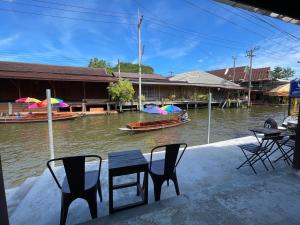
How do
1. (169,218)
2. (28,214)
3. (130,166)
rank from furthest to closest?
(28,214) → (130,166) → (169,218)

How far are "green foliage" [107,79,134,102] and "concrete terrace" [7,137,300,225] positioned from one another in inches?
602

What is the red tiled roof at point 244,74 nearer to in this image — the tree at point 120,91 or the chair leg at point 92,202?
the tree at point 120,91

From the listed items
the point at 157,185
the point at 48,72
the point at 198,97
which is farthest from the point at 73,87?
the point at 157,185

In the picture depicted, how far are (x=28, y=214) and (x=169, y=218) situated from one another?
6.32 feet

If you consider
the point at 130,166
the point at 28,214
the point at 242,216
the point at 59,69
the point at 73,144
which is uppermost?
the point at 59,69

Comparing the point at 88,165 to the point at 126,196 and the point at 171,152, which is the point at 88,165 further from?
the point at 171,152

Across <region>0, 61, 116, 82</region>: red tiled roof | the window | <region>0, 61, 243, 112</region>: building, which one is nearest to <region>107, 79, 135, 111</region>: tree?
<region>0, 61, 243, 112</region>: building

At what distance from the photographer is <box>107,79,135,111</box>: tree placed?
1878 centimetres

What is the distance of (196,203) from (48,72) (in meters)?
20.2

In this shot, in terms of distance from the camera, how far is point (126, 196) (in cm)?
304

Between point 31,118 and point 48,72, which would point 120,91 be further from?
point 31,118

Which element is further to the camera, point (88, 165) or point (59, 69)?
point (59, 69)

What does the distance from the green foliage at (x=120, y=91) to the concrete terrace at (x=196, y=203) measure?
1528 centimetres

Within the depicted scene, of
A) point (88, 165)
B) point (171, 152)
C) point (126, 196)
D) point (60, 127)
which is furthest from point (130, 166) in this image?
point (60, 127)
